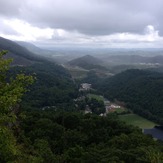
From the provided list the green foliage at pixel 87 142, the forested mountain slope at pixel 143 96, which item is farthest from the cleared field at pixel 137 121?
the green foliage at pixel 87 142

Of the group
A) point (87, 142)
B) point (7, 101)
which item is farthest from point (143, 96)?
point (7, 101)

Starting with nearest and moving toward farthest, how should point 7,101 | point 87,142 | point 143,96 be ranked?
point 7,101 → point 87,142 → point 143,96

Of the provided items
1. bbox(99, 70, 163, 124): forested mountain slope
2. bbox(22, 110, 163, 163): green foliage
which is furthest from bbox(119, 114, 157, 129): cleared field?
bbox(22, 110, 163, 163): green foliage

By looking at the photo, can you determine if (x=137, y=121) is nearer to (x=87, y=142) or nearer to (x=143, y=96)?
(x=143, y=96)

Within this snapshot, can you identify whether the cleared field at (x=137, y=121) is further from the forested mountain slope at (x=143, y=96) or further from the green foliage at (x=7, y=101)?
the green foliage at (x=7, y=101)

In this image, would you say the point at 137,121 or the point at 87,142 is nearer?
the point at 87,142

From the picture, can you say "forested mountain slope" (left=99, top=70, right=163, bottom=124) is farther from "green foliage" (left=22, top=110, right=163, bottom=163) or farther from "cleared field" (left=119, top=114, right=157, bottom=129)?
"green foliage" (left=22, top=110, right=163, bottom=163)

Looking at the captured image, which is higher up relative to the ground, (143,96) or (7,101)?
(7,101)

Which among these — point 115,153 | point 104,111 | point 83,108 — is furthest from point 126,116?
point 115,153
